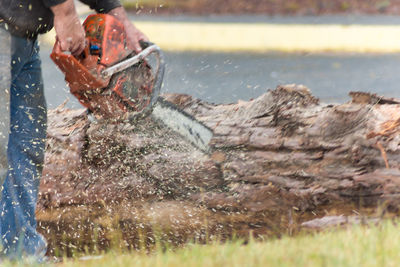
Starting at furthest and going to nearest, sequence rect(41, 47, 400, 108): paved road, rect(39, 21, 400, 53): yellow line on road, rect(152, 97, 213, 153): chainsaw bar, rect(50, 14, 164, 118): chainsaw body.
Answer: rect(39, 21, 400, 53): yellow line on road
rect(41, 47, 400, 108): paved road
rect(152, 97, 213, 153): chainsaw bar
rect(50, 14, 164, 118): chainsaw body

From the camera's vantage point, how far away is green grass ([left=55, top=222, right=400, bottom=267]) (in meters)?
2.19

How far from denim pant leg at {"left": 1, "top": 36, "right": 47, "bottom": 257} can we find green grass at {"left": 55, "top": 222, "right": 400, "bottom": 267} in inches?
42.2

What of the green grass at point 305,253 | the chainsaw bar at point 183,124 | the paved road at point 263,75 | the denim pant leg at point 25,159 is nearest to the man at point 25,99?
the denim pant leg at point 25,159

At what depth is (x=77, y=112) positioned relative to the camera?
4.31 m

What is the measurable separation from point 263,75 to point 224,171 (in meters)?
5.12

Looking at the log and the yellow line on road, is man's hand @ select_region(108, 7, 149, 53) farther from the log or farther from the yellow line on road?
the yellow line on road

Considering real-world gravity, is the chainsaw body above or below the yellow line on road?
above

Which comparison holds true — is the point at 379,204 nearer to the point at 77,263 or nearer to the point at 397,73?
the point at 77,263

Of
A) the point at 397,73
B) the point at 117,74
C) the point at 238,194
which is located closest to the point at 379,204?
the point at 238,194

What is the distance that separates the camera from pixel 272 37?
42.8ft

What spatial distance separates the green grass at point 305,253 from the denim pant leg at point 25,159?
1.07 meters

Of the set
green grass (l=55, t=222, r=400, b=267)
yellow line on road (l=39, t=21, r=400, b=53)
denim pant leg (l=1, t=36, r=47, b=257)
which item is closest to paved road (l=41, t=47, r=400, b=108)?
yellow line on road (l=39, t=21, r=400, b=53)

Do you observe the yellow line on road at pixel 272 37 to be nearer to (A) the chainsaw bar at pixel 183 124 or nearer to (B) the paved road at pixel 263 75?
(B) the paved road at pixel 263 75

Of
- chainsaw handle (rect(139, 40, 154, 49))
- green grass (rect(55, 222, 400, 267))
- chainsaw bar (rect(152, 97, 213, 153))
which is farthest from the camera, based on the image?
chainsaw bar (rect(152, 97, 213, 153))
